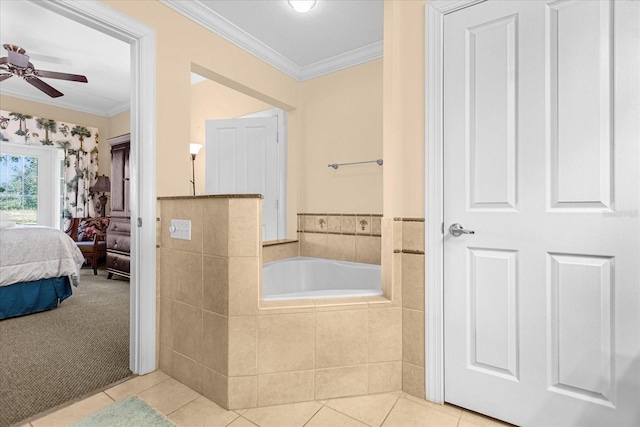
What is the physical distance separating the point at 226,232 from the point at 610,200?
64.3 inches

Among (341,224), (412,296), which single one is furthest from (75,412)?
(341,224)

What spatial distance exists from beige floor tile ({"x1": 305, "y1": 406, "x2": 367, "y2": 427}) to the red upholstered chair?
174 inches

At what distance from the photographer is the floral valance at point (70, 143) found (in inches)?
175

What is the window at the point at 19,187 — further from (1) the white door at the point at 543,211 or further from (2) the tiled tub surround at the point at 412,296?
(1) the white door at the point at 543,211

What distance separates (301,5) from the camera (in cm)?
211

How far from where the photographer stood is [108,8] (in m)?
1.70

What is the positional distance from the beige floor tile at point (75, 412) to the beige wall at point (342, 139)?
2.11m

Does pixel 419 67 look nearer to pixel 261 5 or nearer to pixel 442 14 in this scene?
pixel 442 14

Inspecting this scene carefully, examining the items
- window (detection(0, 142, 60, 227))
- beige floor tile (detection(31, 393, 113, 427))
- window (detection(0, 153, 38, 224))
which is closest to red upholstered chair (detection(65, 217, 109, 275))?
window (detection(0, 142, 60, 227))

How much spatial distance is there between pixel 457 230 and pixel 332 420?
1.05 metres

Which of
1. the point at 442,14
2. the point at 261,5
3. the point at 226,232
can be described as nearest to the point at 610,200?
the point at 442,14

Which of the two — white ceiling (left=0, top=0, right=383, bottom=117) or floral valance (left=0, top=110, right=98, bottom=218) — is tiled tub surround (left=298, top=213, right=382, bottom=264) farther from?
floral valance (left=0, top=110, right=98, bottom=218)

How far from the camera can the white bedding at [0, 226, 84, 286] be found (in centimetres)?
270

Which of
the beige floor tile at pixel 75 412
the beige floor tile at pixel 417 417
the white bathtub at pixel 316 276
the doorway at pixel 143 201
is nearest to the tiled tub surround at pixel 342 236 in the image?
the white bathtub at pixel 316 276
